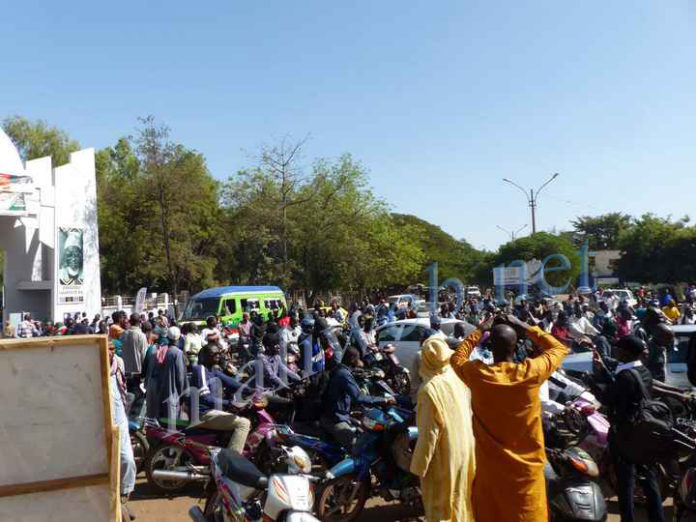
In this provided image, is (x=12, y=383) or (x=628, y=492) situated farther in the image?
(x=628, y=492)

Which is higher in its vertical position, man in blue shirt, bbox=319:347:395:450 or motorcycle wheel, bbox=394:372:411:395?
man in blue shirt, bbox=319:347:395:450

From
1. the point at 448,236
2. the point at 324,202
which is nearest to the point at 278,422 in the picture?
the point at 324,202

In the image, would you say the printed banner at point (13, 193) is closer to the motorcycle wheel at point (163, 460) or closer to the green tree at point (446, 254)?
the motorcycle wheel at point (163, 460)

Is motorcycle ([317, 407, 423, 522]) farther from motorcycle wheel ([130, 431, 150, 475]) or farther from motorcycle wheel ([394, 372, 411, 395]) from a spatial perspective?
motorcycle wheel ([394, 372, 411, 395])

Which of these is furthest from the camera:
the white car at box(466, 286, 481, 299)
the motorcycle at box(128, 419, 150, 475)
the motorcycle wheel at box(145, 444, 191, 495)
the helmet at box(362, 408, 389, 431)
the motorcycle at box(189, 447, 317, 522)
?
the white car at box(466, 286, 481, 299)

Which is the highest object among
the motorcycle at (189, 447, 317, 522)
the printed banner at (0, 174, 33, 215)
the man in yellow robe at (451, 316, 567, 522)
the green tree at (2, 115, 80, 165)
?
the green tree at (2, 115, 80, 165)

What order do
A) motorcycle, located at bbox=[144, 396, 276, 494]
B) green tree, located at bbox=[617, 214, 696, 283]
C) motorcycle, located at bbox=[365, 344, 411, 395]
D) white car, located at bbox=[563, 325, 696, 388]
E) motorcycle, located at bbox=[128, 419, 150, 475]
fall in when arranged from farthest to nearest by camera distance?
green tree, located at bbox=[617, 214, 696, 283]
motorcycle, located at bbox=[365, 344, 411, 395]
white car, located at bbox=[563, 325, 696, 388]
motorcycle, located at bbox=[128, 419, 150, 475]
motorcycle, located at bbox=[144, 396, 276, 494]

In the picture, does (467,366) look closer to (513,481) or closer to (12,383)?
(513,481)

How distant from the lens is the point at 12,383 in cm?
232

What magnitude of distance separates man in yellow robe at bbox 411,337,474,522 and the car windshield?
609 inches

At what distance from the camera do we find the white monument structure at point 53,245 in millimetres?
29766

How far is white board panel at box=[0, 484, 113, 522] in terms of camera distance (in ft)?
7.59

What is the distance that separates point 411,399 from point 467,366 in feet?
11.0

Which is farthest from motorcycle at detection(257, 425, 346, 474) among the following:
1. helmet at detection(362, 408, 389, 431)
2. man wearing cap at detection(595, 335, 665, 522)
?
man wearing cap at detection(595, 335, 665, 522)
